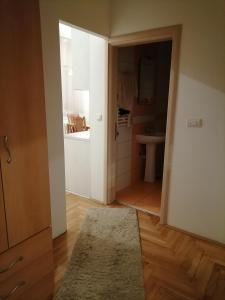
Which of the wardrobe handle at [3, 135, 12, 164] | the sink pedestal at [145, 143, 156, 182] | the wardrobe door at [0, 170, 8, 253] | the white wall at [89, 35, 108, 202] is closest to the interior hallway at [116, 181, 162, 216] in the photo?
the sink pedestal at [145, 143, 156, 182]

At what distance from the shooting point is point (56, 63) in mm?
1951

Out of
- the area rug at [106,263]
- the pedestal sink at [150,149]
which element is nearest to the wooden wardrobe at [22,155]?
the area rug at [106,263]

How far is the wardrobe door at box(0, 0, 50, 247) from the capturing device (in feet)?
3.67

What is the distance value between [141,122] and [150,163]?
72cm

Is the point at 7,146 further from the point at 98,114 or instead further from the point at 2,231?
the point at 98,114

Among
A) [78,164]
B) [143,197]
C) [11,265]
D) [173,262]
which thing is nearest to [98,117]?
[78,164]

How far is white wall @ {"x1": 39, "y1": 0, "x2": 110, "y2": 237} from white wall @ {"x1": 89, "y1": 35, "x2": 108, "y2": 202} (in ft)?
0.87

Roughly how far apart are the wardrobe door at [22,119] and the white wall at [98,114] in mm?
1438

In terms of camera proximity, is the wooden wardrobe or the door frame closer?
the wooden wardrobe

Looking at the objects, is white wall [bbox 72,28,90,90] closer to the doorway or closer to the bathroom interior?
the doorway

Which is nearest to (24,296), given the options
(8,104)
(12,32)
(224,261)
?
(8,104)

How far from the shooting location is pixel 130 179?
143 inches

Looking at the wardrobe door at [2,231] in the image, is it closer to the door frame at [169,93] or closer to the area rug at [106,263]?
Result: the area rug at [106,263]

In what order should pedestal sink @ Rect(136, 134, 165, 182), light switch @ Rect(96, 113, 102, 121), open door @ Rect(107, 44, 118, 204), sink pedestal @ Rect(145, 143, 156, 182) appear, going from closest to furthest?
open door @ Rect(107, 44, 118, 204), light switch @ Rect(96, 113, 102, 121), pedestal sink @ Rect(136, 134, 165, 182), sink pedestal @ Rect(145, 143, 156, 182)
